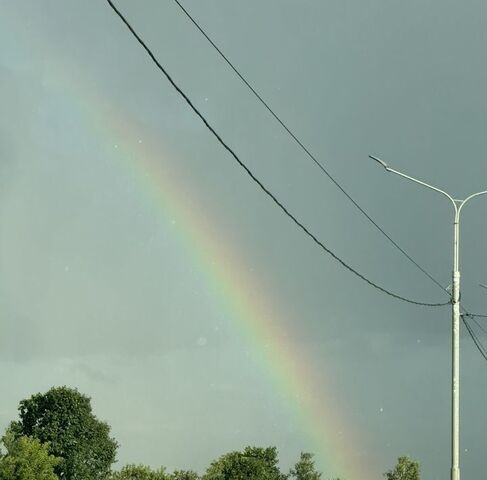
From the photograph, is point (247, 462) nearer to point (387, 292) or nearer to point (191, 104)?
point (387, 292)

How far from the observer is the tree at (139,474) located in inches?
3979

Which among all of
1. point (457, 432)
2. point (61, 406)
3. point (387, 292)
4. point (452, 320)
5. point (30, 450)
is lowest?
point (457, 432)

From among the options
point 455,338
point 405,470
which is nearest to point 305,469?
point 405,470

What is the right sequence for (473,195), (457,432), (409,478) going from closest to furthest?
(457,432)
(473,195)
(409,478)

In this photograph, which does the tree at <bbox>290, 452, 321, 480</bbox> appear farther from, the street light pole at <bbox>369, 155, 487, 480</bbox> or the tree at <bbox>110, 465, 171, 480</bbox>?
the street light pole at <bbox>369, 155, 487, 480</bbox>

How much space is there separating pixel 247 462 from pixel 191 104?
258 ft

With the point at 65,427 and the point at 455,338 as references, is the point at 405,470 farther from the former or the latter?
the point at 455,338

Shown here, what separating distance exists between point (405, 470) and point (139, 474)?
1160 inches

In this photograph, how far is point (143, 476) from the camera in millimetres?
102000

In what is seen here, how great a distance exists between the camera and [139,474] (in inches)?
4031

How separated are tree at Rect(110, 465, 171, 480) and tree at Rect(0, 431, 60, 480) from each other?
11.9 m

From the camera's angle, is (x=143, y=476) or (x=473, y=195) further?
(x=143, y=476)

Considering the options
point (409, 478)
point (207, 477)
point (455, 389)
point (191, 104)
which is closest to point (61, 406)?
point (207, 477)

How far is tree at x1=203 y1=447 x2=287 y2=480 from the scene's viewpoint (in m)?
95.9
